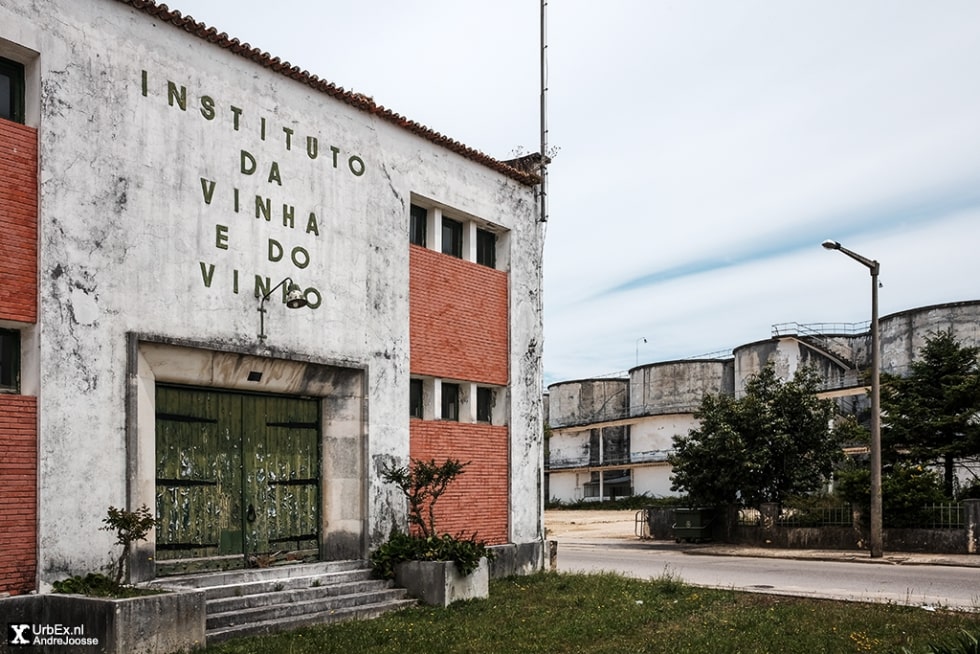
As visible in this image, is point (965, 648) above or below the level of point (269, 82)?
below

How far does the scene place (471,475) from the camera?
17.8m

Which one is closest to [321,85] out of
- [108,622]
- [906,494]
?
[108,622]

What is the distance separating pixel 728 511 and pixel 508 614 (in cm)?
1833

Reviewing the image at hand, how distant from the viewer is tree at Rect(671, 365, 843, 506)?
29438mm

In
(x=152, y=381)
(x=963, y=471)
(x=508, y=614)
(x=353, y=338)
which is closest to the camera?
(x=152, y=381)

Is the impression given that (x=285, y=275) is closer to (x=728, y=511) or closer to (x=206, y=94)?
(x=206, y=94)

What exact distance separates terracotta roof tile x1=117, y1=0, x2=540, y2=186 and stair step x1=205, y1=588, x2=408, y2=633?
7875 mm

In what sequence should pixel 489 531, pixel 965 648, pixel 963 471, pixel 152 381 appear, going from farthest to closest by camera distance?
pixel 963 471 < pixel 489 531 < pixel 152 381 < pixel 965 648

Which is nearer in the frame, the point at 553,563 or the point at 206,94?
the point at 206,94

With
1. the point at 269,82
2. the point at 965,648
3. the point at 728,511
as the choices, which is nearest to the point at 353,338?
the point at 269,82

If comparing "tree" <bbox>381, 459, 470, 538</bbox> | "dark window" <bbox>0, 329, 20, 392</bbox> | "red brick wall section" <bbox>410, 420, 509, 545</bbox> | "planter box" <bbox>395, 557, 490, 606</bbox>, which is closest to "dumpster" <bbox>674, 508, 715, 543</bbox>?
"red brick wall section" <bbox>410, 420, 509, 545</bbox>

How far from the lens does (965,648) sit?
26.8 ft

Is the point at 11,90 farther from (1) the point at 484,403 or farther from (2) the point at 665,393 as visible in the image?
(2) the point at 665,393

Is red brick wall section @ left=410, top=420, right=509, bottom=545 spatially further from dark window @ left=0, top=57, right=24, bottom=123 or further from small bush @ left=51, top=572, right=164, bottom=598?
dark window @ left=0, top=57, right=24, bottom=123
